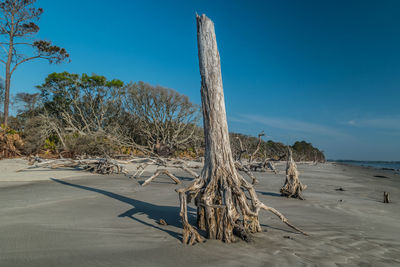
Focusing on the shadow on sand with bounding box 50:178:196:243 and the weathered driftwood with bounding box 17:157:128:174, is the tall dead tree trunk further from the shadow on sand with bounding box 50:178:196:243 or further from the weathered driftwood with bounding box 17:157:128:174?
the weathered driftwood with bounding box 17:157:128:174

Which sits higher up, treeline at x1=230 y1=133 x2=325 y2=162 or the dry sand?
treeline at x1=230 y1=133 x2=325 y2=162

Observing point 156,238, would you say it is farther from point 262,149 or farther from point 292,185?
point 262,149

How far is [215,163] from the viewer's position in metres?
3.15

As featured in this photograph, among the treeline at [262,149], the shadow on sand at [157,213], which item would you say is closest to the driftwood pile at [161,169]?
the shadow on sand at [157,213]

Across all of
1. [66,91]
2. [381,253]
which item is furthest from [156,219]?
[66,91]

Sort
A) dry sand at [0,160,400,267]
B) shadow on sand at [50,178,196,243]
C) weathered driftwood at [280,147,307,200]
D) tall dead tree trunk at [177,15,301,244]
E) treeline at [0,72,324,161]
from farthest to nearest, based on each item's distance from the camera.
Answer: treeline at [0,72,324,161] < weathered driftwood at [280,147,307,200] < shadow on sand at [50,178,196,243] < tall dead tree trunk at [177,15,301,244] < dry sand at [0,160,400,267]

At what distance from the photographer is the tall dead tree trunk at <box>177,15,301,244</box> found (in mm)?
3000

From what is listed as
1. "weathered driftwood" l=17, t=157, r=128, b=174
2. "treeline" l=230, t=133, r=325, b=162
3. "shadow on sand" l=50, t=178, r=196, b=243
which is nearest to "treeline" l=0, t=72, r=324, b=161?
"treeline" l=230, t=133, r=325, b=162

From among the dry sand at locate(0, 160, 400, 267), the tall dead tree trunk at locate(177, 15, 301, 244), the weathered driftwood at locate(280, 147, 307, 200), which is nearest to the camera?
the dry sand at locate(0, 160, 400, 267)

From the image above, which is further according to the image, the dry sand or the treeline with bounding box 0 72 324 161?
the treeline with bounding box 0 72 324 161

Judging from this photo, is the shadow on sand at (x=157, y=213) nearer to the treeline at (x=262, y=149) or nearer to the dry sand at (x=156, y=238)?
the dry sand at (x=156, y=238)

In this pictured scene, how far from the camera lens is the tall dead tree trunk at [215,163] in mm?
3000

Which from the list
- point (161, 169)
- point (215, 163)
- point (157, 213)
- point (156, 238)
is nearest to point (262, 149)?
point (161, 169)

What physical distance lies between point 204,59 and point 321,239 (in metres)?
2.94
